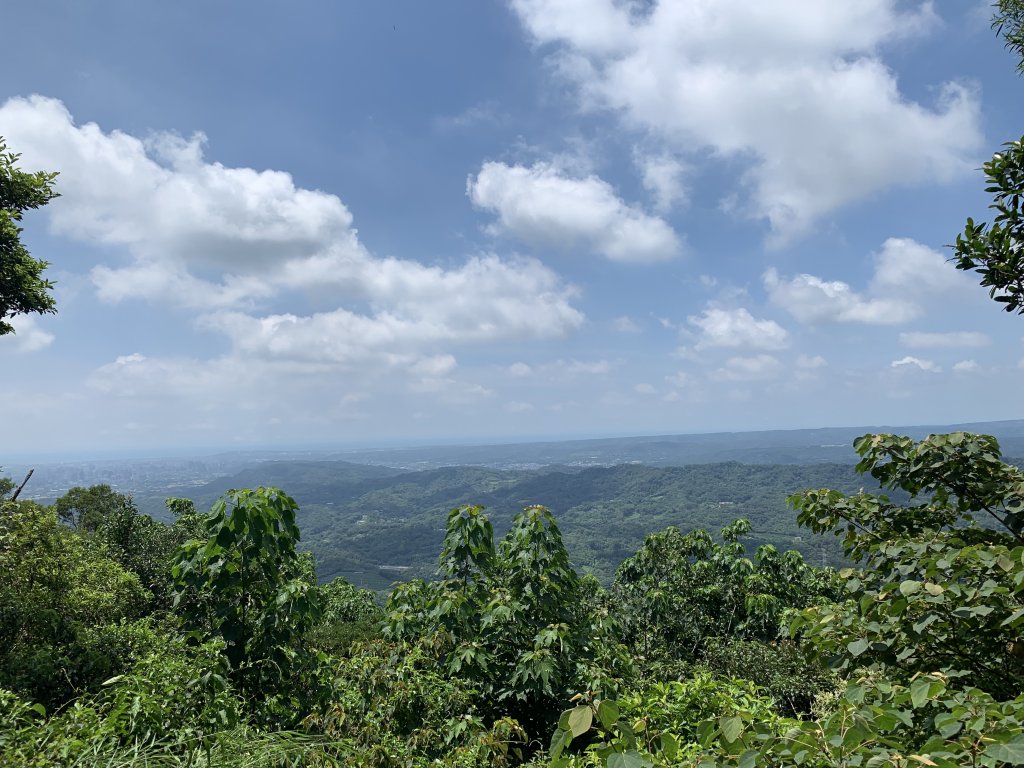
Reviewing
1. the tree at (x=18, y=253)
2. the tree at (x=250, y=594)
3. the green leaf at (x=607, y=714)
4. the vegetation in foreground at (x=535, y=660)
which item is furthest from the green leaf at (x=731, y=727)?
the tree at (x=18, y=253)

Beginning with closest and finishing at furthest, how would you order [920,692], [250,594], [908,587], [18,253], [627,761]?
[627,761], [920,692], [908,587], [250,594], [18,253]

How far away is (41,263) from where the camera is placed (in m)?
11.9

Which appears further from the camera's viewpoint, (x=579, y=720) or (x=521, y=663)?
(x=521, y=663)

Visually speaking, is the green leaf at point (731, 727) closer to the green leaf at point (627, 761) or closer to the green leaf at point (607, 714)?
the green leaf at point (627, 761)

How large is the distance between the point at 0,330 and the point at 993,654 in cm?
1739

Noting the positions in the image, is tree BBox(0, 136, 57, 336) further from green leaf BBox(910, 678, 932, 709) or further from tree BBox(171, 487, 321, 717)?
green leaf BBox(910, 678, 932, 709)

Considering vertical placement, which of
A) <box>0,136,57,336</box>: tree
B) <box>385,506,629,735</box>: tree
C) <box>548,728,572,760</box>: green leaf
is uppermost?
<box>0,136,57,336</box>: tree

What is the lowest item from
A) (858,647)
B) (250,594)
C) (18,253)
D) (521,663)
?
(521,663)

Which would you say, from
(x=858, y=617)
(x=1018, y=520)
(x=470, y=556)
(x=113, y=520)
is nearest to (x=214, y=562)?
(x=470, y=556)

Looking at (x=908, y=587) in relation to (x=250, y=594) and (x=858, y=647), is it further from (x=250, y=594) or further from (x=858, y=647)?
(x=250, y=594)

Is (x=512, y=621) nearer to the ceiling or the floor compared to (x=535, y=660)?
nearer to the ceiling

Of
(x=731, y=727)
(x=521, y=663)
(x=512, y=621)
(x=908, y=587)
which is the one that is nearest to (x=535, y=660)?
(x=521, y=663)

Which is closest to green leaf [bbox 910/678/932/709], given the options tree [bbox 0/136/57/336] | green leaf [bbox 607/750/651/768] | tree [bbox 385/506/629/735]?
green leaf [bbox 607/750/651/768]

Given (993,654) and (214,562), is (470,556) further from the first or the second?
(993,654)
